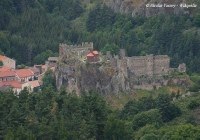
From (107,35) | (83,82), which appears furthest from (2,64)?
(107,35)

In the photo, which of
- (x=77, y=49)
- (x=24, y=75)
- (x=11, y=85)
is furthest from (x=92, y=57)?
(x=11, y=85)

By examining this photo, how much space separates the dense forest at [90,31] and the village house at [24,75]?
8.80 m

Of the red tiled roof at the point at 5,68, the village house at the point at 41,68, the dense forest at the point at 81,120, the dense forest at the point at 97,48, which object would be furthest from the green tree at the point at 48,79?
the dense forest at the point at 81,120

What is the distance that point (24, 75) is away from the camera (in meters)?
134

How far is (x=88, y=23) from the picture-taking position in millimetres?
168125

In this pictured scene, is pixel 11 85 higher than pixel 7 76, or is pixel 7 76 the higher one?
pixel 7 76

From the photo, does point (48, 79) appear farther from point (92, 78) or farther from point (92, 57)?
point (92, 57)

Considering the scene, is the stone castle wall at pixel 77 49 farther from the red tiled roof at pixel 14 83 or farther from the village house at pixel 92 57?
the red tiled roof at pixel 14 83

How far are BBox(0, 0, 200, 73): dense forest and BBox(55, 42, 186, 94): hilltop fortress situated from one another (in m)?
7.94

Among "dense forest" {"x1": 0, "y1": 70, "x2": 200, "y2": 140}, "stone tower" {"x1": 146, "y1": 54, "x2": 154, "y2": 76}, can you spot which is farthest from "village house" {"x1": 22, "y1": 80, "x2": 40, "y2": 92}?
"dense forest" {"x1": 0, "y1": 70, "x2": 200, "y2": 140}

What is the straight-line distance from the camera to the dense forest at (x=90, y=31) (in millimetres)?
147000

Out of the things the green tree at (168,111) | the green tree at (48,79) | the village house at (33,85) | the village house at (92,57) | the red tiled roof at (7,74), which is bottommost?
the green tree at (168,111)

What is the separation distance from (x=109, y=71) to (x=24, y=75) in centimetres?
1021

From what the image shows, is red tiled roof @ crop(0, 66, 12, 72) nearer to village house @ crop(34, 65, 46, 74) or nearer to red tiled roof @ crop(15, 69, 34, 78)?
red tiled roof @ crop(15, 69, 34, 78)
